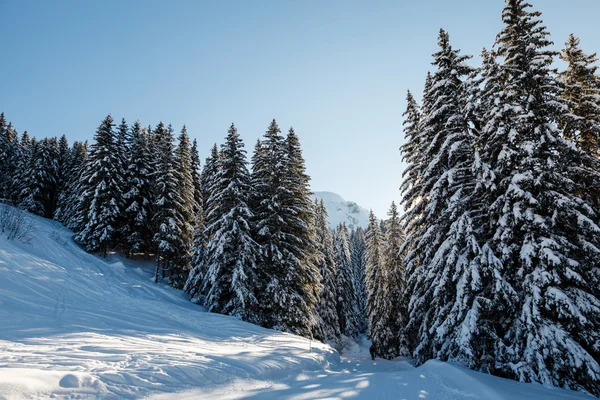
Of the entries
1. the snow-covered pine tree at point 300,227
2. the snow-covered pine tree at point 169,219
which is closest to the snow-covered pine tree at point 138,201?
the snow-covered pine tree at point 169,219

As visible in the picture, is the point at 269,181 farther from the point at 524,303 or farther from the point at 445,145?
the point at 524,303

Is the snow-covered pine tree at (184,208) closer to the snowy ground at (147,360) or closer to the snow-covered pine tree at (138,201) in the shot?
the snow-covered pine tree at (138,201)

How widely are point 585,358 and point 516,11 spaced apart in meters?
14.3

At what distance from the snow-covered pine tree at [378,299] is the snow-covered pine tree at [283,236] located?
818 centimetres

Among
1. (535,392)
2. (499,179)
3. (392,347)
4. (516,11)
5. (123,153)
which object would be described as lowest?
(392,347)

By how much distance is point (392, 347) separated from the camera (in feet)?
88.4

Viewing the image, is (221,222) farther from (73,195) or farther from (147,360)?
(73,195)

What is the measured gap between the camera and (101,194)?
2950 centimetres

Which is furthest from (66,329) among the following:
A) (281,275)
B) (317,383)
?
(281,275)

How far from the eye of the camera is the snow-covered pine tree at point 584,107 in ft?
42.1

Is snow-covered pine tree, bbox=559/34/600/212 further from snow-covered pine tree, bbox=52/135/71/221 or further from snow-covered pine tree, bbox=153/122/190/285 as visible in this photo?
snow-covered pine tree, bbox=52/135/71/221

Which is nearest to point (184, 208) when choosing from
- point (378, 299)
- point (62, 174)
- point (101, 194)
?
point (101, 194)

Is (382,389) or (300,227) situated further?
(300,227)

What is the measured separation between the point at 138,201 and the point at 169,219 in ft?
24.0
